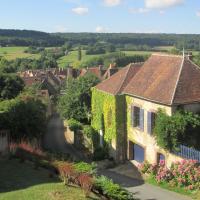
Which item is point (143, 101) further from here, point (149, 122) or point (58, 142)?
point (58, 142)

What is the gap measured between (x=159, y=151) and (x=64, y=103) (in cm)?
1851

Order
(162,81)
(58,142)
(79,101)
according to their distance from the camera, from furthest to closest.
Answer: (79,101)
(58,142)
(162,81)

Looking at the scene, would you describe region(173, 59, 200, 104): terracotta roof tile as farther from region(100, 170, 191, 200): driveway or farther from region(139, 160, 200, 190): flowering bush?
region(100, 170, 191, 200): driveway

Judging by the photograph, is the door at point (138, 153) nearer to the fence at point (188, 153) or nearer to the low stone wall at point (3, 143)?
the fence at point (188, 153)

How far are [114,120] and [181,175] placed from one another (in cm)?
824

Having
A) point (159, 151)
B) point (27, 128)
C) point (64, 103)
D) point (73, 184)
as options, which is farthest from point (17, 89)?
point (73, 184)

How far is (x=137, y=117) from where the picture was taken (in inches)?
1200

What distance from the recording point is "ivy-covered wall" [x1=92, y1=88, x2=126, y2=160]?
1228 inches

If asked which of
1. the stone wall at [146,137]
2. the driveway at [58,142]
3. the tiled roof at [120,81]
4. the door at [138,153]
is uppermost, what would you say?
the tiled roof at [120,81]

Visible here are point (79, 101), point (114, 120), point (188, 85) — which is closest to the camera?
point (188, 85)

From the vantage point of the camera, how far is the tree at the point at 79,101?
4353 centimetres

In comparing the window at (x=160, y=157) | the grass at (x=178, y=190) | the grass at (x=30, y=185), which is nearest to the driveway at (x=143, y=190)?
the grass at (x=178, y=190)

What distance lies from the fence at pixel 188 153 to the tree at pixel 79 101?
18350 millimetres

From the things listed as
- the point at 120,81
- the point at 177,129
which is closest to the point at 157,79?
the point at 120,81
